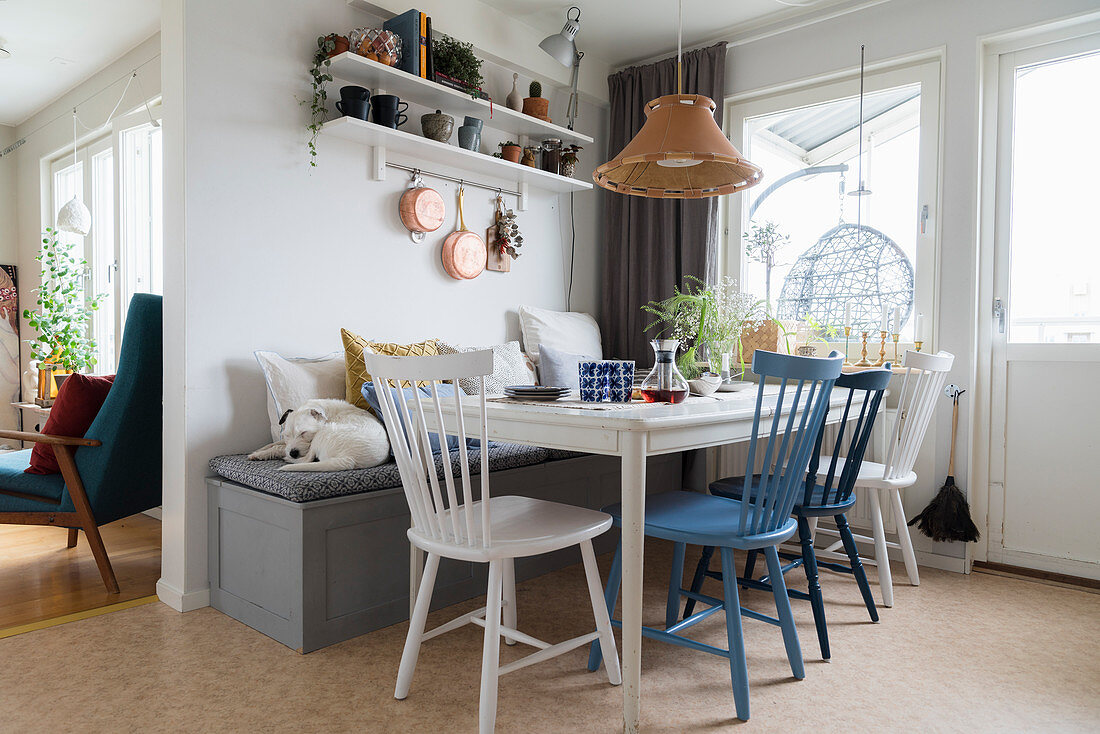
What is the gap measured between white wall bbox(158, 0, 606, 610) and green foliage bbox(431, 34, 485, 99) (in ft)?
0.46

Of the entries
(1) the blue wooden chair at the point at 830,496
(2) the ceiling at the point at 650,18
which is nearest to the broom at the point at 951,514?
(1) the blue wooden chair at the point at 830,496

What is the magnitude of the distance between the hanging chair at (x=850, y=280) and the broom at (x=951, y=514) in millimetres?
525

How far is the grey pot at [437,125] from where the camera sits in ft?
10.3

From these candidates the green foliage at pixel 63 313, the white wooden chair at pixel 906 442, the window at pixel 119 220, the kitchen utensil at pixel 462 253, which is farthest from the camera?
the green foliage at pixel 63 313

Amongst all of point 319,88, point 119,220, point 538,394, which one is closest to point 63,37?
point 119,220

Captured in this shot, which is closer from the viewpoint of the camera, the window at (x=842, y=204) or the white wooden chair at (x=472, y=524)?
the white wooden chair at (x=472, y=524)

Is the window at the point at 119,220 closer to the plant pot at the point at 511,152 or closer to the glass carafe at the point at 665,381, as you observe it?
the plant pot at the point at 511,152

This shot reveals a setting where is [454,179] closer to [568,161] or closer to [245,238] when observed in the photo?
[568,161]

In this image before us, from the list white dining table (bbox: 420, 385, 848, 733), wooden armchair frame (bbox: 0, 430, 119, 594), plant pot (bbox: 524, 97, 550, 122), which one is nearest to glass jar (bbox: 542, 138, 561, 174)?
plant pot (bbox: 524, 97, 550, 122)

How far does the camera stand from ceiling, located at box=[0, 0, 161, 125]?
3.62 meters

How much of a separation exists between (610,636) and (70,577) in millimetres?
2137

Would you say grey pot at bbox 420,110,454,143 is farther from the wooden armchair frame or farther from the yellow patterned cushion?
the wooden armchair frame

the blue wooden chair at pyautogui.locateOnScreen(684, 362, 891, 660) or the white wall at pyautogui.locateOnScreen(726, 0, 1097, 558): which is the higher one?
the white wall at pyautogui.locateOnScreen(726, 0, 1097, 558)

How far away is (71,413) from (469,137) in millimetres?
1901
